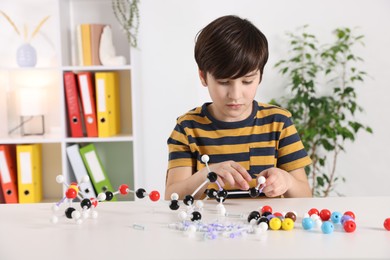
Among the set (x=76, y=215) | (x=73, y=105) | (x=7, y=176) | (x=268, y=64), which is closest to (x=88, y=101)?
(x=73, y=105)

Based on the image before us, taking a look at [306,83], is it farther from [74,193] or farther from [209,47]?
[74,193]

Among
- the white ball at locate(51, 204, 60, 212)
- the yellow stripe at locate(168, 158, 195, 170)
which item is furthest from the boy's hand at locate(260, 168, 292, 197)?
the white ball at locate(51, 204, 60, 212)

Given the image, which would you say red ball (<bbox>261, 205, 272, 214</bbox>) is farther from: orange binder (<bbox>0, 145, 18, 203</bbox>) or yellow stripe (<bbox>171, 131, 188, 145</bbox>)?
orange binder (<bbox>0, 145, 18, 203</bbox>)

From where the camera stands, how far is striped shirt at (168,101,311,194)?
171 cm

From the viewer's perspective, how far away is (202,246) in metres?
0.97

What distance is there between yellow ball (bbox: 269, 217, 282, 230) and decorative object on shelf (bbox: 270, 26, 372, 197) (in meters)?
2.21

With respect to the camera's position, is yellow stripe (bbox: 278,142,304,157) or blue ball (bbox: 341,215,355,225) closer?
blue ball (bbox: 341,215,355,225)

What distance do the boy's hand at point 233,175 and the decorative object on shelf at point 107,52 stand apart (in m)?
1.90

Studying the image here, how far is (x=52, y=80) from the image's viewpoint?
3.37 meters

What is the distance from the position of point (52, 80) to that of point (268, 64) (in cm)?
129

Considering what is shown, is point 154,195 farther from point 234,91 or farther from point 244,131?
point 244,131

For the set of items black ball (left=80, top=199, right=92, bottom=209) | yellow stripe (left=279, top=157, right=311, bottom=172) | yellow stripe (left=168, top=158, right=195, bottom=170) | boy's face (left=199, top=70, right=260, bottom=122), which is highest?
boy's face (left=199, top=70, right=260, bottom=122)

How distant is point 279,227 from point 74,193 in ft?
1.49

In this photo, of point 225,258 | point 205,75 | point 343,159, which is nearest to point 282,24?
point 343,159
